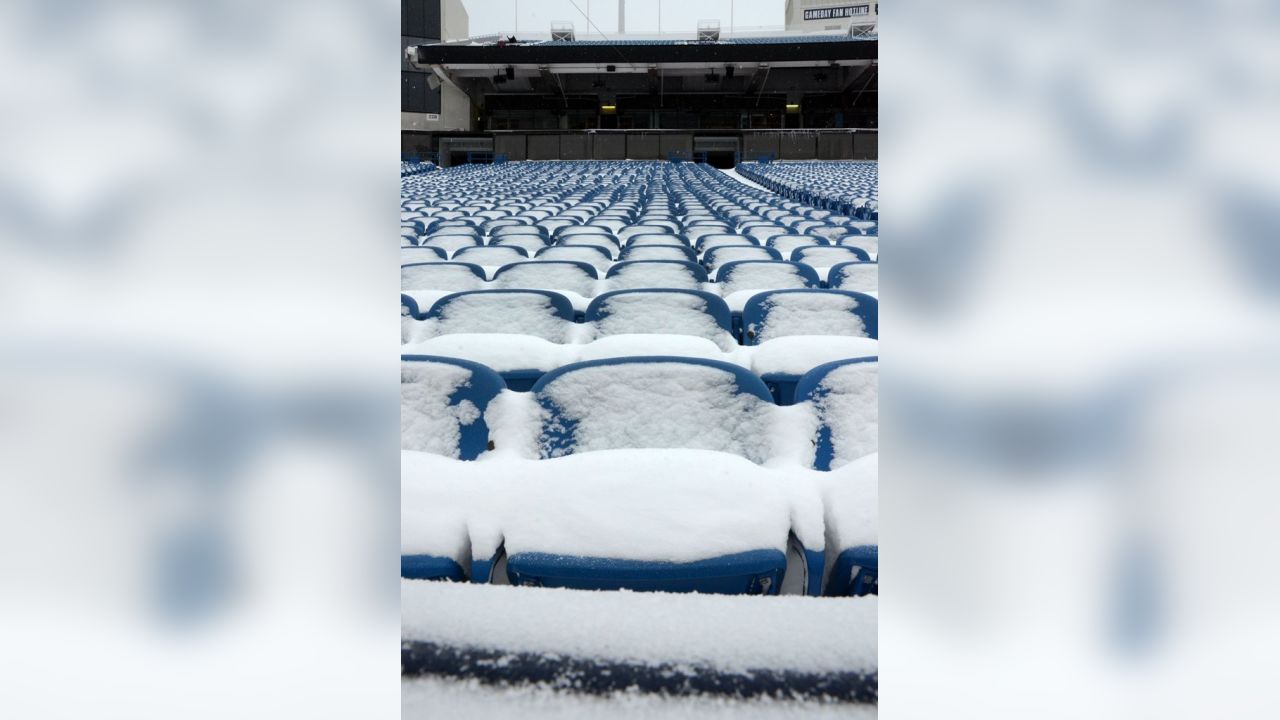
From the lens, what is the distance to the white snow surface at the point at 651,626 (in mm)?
620

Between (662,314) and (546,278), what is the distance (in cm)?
102

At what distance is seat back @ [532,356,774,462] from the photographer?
72.8 inches

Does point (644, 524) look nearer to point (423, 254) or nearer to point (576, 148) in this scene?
point (423, 254)

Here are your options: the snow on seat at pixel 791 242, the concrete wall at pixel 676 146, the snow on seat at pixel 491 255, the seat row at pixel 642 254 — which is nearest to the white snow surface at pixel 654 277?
the seat row at pixel 642 254

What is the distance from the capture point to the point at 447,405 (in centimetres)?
189

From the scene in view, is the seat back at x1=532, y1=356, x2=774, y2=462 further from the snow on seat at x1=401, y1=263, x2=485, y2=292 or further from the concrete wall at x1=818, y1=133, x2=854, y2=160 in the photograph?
the concrete wall at x1=818, y1=133, x2=854, y2=160

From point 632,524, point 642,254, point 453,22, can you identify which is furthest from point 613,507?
point 453,22

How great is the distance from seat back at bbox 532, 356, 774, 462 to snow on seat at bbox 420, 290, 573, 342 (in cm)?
108

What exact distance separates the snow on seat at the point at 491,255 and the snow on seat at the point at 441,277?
76 cm

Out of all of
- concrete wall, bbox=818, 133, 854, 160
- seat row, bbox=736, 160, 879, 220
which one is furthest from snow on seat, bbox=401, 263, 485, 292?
concrete wall, bbox=818, 133, 854, 160

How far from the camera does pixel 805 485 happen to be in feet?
4.15
